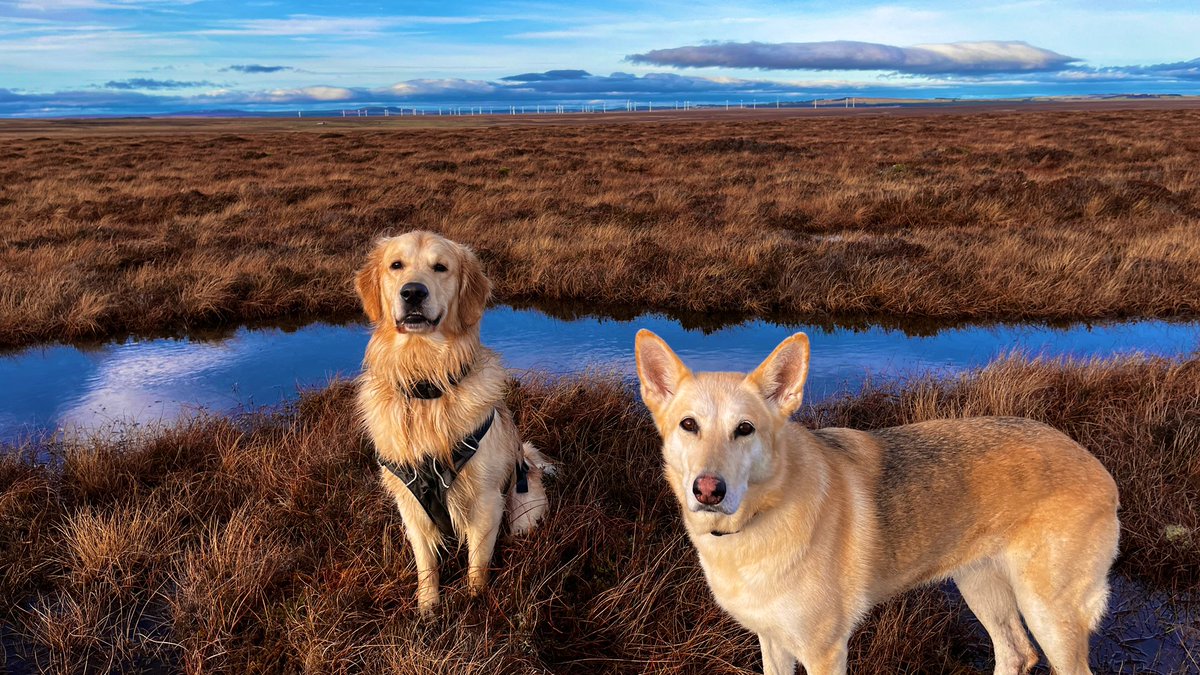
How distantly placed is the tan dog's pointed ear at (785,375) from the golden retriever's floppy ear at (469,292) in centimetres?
180

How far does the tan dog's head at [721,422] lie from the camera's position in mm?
2273

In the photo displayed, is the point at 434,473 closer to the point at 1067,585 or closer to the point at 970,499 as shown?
the point at 970,499

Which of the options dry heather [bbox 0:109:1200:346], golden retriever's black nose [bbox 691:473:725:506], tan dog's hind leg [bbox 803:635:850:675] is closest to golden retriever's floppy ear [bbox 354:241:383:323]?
golden retriever's black nose [bbox 691:473:725:506]

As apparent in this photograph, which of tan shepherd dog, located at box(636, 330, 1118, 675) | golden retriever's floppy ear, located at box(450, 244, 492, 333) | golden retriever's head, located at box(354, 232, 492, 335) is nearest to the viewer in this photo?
tan shepherd dog, located at box(636, 330, 1118, 675)

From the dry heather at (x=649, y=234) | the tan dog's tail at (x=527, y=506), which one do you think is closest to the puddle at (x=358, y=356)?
the dry heather at (x=649, y=234)

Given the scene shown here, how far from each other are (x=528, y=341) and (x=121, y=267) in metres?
7.58

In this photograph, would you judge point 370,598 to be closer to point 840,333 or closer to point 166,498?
point 166,498

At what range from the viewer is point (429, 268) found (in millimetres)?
3666

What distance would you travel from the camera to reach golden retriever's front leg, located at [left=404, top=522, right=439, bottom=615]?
3.37m

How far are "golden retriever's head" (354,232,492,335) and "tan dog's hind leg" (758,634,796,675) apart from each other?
221 centimetres

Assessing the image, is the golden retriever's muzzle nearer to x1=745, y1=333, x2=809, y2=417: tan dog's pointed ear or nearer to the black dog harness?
the black dog harness

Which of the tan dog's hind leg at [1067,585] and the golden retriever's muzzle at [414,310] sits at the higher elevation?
the golden retriever's muzzle at [414,310]

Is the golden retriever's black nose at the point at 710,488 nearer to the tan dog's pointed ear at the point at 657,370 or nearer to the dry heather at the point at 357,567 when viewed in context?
the tan dog's pointed ear at the point at 657,370

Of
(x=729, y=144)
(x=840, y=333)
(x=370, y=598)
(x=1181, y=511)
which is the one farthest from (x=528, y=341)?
(x=729, y=144)
